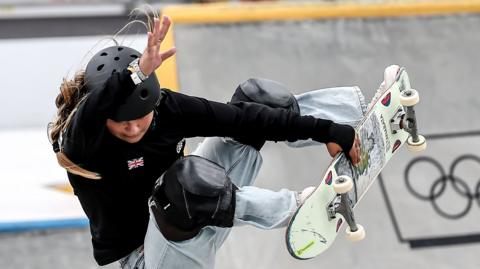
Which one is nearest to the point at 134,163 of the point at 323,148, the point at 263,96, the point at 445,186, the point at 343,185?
the point at 263,96

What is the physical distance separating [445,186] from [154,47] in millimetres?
2832

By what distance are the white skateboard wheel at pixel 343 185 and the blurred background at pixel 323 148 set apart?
5.13 ft

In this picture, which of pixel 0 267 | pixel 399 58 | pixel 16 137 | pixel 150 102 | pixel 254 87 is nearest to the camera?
pixel 150 102

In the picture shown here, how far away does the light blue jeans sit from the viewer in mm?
2822

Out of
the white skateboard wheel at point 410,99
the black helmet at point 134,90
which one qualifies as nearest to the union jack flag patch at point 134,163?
the black helmet at point 134,90

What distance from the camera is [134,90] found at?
2.63 meters

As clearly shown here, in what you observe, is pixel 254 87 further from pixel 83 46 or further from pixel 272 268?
pixel 83 46

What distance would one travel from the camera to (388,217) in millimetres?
4652

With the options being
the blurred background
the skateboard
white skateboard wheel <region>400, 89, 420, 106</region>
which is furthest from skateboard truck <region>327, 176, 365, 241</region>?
the blurred background

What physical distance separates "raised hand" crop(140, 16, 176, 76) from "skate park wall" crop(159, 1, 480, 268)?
207 centimetres

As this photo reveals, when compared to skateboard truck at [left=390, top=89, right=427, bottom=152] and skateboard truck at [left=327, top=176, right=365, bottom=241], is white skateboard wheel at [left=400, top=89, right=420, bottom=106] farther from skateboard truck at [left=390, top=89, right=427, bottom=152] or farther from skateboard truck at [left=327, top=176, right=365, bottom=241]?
skateboard truck at [left=327, top=176, right=365, bottom=241]

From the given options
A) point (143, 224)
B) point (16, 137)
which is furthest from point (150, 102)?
point (16, 137)

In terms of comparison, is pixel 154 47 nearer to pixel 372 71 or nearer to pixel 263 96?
pixel 263 96

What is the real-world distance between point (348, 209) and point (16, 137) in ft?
15.1
